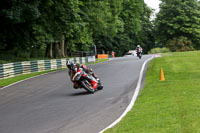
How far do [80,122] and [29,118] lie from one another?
6.18 feet

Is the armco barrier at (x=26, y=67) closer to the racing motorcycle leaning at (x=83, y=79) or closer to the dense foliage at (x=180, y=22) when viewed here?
the racing motorcycle leaning at (x=83, y=79)

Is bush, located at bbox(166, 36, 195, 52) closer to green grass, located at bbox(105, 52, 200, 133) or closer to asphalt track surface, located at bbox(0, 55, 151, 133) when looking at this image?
asphalt track surface, located at bbox(0, 55, 151, 133)

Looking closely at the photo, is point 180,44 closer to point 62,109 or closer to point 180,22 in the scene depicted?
point 180,22

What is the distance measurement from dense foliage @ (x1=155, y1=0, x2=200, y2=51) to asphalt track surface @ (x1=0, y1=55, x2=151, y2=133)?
5506cm

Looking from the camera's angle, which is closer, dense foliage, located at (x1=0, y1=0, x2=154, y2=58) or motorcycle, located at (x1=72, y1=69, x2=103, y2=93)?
motorcycle, located at (x1=72, y1=69, x2=103, y2=93)

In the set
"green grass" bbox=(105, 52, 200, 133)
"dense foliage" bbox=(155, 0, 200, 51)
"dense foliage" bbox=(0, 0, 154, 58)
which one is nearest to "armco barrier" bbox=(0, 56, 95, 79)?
"dense foliage" bbox=(0, 0, 154, 58)

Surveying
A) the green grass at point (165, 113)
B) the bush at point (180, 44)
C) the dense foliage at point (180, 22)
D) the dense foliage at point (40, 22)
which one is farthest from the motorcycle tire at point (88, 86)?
the dense foliage at point (180, 22)

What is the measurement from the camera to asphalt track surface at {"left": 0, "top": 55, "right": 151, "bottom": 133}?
29.1 ft

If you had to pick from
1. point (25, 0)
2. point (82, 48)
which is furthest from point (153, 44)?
point (25, 0)

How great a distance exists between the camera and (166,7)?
73062mm

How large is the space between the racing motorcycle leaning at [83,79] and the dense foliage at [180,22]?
2183 inches

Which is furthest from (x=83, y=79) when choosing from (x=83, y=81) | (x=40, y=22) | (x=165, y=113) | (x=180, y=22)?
(x=180, y=22)

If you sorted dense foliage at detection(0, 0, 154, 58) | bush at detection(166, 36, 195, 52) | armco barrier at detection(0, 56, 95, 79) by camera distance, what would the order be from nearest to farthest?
1. armco barrier at detection(0, 56, 95, 79)
2. dense foliage at detection(0, 0, 154, 58)
3. bush at detection(166, 36, 195, 52)

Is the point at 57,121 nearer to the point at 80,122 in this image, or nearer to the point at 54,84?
the point at 80,122
